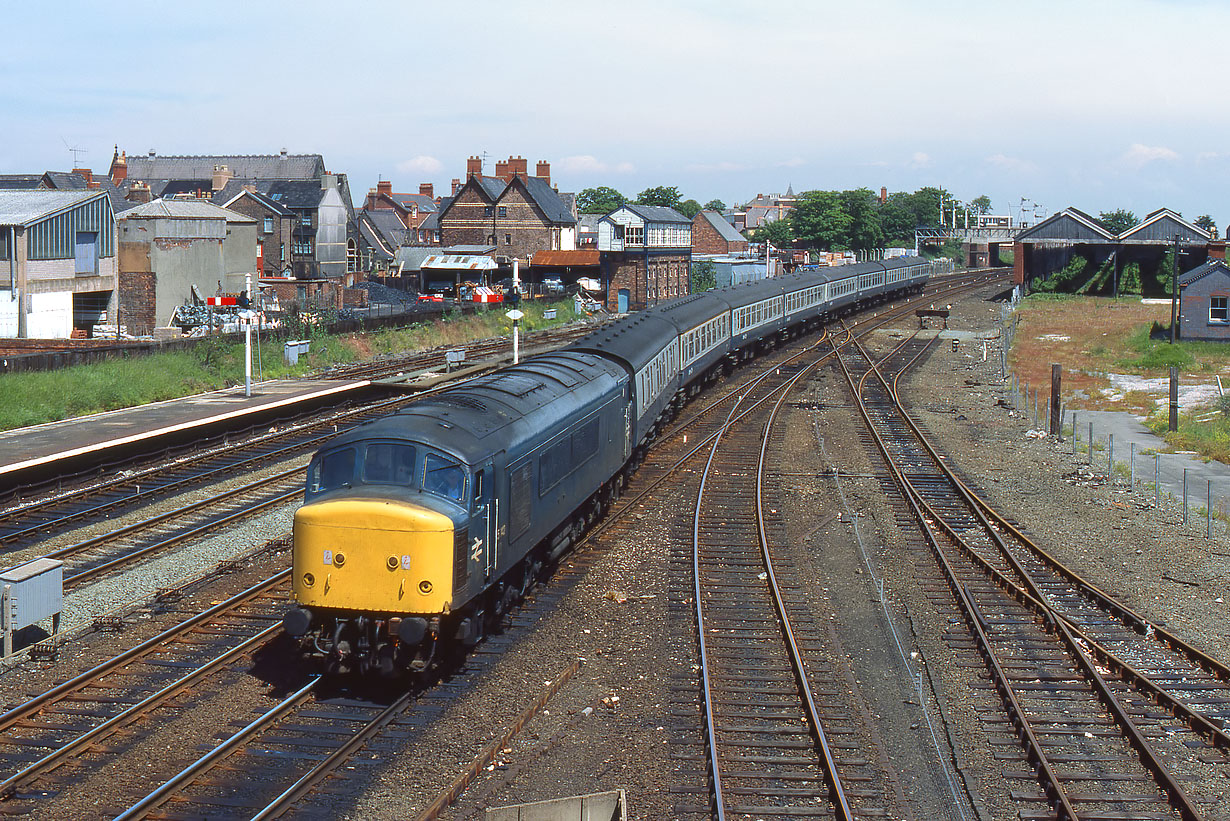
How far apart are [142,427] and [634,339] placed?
12443 millimetres

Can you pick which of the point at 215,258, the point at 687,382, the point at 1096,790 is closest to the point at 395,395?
the point at 687,382

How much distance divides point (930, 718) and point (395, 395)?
2730cm

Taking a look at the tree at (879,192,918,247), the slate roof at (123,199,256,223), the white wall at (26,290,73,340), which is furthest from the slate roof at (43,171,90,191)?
the tree at (879,192,918,247)

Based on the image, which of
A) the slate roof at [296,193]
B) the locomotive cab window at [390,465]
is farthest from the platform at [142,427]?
the slate roof at [296,193]

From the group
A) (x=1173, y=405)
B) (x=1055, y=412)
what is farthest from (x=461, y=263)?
(x=1173, y=405)

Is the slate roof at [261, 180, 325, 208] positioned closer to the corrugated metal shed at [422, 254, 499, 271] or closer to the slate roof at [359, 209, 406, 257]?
the corrugated metal shed at [422, 254, 499, 271]

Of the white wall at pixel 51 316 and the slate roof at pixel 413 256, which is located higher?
the slate roof at pixel 413 256

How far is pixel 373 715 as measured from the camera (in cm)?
1252

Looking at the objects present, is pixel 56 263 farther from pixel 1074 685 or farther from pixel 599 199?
pixel 599 199

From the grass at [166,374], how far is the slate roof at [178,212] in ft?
36.5

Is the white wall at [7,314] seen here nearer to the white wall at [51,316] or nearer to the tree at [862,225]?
the white wall at [51,316]

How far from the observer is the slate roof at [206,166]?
9938cm

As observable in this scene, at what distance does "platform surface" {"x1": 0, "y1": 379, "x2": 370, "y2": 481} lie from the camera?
82.0ft

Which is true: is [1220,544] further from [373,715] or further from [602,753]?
[373,715]
